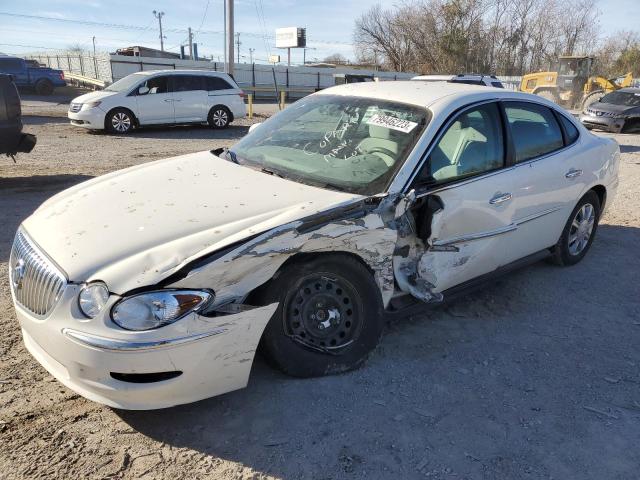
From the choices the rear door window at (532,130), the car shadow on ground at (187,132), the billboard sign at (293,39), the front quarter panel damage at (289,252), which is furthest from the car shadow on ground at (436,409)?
the billboard sign at (293,39)

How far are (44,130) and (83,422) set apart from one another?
536 inches

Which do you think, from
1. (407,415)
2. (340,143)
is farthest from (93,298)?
(340,143)

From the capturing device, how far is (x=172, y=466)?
7.88 ft

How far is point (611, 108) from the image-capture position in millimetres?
17719

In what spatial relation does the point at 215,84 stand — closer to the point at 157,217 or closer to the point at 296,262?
the point at 157,217

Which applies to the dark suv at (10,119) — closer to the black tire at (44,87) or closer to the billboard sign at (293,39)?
the black tire at (44,87)

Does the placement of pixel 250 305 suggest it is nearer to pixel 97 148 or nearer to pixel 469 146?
pixel 469 146

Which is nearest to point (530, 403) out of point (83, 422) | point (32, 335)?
point (83, 422)

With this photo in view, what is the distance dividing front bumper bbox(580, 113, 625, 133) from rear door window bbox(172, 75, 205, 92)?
12162mm

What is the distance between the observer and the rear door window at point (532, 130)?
4066mm

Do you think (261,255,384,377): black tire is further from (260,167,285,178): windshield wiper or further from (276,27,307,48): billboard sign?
(276,27,307,48): billboard sign

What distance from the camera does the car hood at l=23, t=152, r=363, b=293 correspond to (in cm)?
248

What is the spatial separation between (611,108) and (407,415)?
18.3 meters

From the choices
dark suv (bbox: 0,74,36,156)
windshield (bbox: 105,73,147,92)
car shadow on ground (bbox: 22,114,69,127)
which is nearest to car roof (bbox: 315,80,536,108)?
dark suv (bbox: 0,74,36,156)
